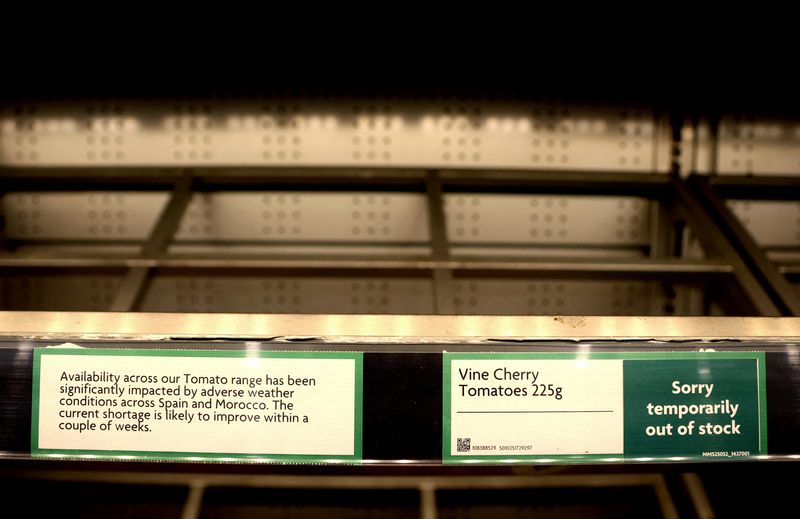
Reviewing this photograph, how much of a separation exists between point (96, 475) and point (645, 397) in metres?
1.48

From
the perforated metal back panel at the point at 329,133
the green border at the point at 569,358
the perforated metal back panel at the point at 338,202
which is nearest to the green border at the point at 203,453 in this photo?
the green border at the point at 569,358

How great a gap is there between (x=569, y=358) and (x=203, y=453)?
60 centimetres

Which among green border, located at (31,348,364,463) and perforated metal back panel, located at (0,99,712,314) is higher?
perforated metal back panel, located at (0,99,712,314)

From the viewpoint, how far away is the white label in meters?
0.73

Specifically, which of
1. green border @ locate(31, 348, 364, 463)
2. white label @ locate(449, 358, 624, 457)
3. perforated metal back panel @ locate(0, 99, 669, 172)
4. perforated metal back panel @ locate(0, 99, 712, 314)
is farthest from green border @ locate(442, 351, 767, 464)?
perforated metal back panel @ locate(0, 99, 669, 172)

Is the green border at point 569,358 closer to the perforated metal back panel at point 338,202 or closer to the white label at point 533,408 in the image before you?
the white label at point 533,408

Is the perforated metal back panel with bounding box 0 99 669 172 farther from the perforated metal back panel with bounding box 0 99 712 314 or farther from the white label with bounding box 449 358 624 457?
the white label with bounding box 449 358 624 457

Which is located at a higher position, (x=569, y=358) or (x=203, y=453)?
(x=569, y=358)

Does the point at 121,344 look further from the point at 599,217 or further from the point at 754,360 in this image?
the point at 599,217

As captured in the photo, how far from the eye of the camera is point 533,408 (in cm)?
73

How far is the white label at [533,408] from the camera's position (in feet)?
2.38

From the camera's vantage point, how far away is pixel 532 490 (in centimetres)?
135

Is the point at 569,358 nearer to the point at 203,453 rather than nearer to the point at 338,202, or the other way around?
the point at 203,453

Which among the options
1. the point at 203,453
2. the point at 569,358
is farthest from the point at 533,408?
the point at 203,453
